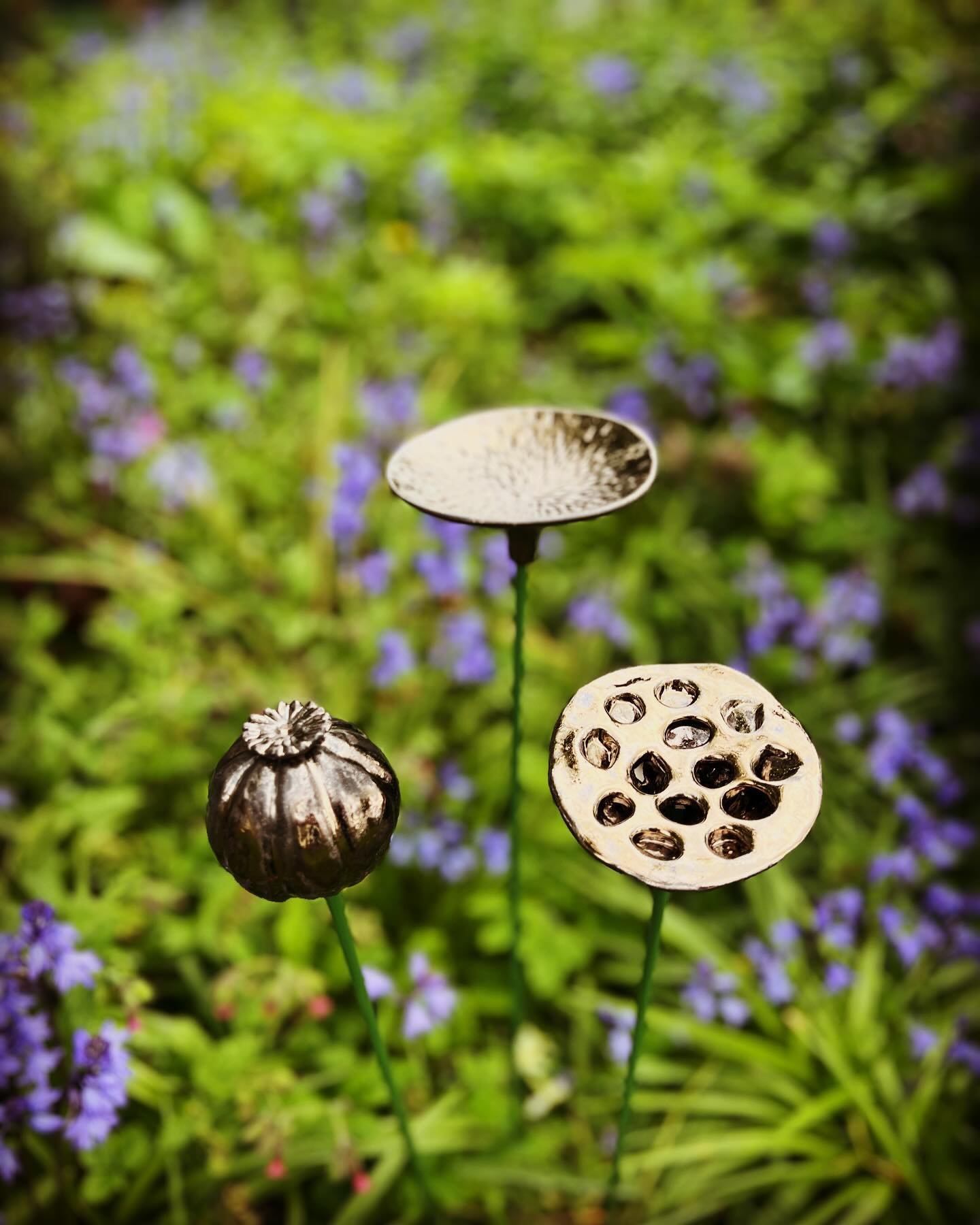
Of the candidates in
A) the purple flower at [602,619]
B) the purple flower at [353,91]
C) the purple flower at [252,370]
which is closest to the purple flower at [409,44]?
the purple flower at [353,91]

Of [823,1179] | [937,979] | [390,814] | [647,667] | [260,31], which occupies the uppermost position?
[260,31]

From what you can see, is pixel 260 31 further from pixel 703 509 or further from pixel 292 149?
pixel 703 509

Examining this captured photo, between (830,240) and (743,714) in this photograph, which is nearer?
(743,714)

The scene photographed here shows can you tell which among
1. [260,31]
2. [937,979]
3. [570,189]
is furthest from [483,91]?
[937,979]

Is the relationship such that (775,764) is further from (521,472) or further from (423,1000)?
(423,1000)

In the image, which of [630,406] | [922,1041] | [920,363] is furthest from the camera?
[920,363]

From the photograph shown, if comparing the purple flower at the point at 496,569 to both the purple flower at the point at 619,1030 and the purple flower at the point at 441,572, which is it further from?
the purple flower at the point at 619,1030

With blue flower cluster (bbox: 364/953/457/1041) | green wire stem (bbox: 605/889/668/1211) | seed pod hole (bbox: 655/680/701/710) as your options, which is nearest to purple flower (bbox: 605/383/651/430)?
blue flower cluster (bbox: 364/953/457/1041)

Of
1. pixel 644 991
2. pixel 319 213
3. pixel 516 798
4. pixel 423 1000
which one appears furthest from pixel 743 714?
pixel 319 213
